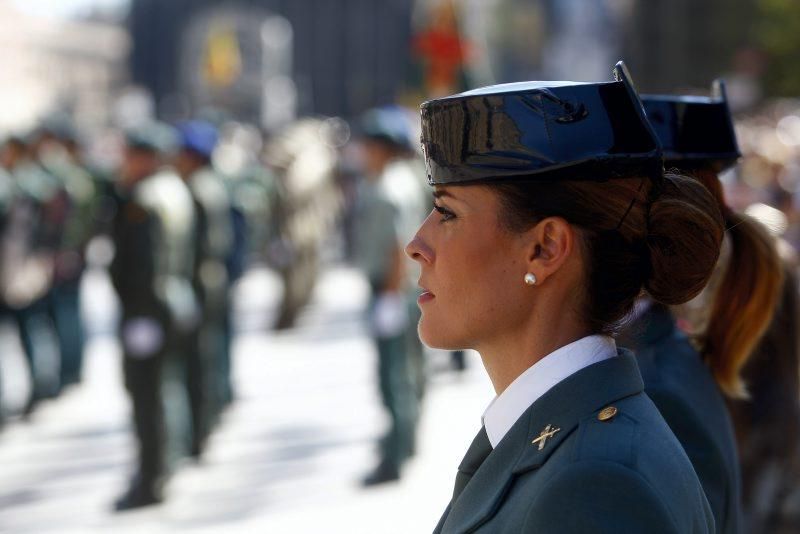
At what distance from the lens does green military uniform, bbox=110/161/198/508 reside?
655cm

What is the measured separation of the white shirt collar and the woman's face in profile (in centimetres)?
7

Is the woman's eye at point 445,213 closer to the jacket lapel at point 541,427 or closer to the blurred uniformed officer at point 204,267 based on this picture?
the jacket lapel at point 541,427

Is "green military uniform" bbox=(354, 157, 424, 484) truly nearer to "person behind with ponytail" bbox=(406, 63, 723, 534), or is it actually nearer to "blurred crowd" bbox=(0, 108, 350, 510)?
"blurred crowd" bbox=(0, 108, 350, 510)

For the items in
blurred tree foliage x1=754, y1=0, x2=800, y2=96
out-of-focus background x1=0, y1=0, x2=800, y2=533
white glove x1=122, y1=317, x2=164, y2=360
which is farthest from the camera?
blurred tree foliage x1=754, y1=0, x2=800, y2=96

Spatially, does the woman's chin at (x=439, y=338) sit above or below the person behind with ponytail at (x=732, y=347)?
above

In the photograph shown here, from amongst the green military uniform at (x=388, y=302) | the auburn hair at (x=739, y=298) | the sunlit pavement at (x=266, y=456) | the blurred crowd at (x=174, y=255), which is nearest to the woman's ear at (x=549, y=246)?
the auburn hair at (x=739, y=298)

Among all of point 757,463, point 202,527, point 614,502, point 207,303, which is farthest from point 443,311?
point 207,303

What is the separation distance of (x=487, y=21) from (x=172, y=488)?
63.2m

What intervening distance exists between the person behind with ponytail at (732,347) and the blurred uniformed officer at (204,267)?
5337 millimetres

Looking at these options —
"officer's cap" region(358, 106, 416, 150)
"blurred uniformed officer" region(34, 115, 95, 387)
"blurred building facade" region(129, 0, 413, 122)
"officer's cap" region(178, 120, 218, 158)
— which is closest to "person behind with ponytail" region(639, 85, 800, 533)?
"officer's cap" region(358, 106, 416, 150)

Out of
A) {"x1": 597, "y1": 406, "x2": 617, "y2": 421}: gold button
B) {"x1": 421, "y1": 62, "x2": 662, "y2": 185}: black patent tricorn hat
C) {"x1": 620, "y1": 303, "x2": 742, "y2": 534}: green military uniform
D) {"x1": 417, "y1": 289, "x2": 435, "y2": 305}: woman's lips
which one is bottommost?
{"x1": 620, "y1": 303, "x2": 742, "y2": 534}: green military uniform

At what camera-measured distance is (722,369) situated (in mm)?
2508

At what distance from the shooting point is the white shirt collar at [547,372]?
166 centimetres

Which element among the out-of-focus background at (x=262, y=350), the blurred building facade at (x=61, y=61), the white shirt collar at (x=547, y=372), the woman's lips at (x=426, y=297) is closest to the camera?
the white shirt collar at (x=547, y=372)
